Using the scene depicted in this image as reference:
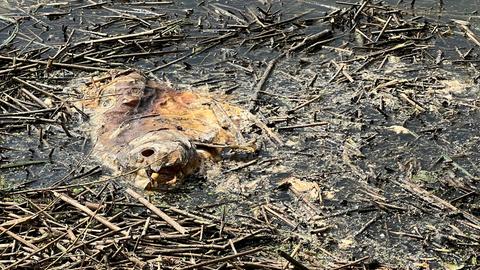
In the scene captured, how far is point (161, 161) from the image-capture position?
518cm

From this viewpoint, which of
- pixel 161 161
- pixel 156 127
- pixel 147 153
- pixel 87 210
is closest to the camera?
pixel 87 210

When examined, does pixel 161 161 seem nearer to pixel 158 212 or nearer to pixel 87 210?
pixel 158 212

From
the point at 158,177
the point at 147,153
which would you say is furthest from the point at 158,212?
the point at 147,153

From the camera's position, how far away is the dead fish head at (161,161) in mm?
5207

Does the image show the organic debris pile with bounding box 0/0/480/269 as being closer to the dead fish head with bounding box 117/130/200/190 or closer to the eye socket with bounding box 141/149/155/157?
the dead fish head with bounding box 117/130/200/190

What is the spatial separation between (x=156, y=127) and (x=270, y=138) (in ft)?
3.06

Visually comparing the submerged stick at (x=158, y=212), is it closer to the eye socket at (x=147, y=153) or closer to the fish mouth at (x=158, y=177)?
the fish mouth at (x=158, y=177)

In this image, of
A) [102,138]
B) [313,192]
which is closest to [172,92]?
[102,138]

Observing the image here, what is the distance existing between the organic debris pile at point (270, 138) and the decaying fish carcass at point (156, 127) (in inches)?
5.7

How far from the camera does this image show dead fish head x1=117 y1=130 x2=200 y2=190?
5.21 meters

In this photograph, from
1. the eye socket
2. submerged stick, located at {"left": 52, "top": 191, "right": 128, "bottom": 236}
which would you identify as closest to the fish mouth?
the eye socket

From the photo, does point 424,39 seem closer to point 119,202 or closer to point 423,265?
point 423,265

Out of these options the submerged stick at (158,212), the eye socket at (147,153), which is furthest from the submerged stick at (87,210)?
the eye socket at (147,153)

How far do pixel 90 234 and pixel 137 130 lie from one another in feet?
4.28
